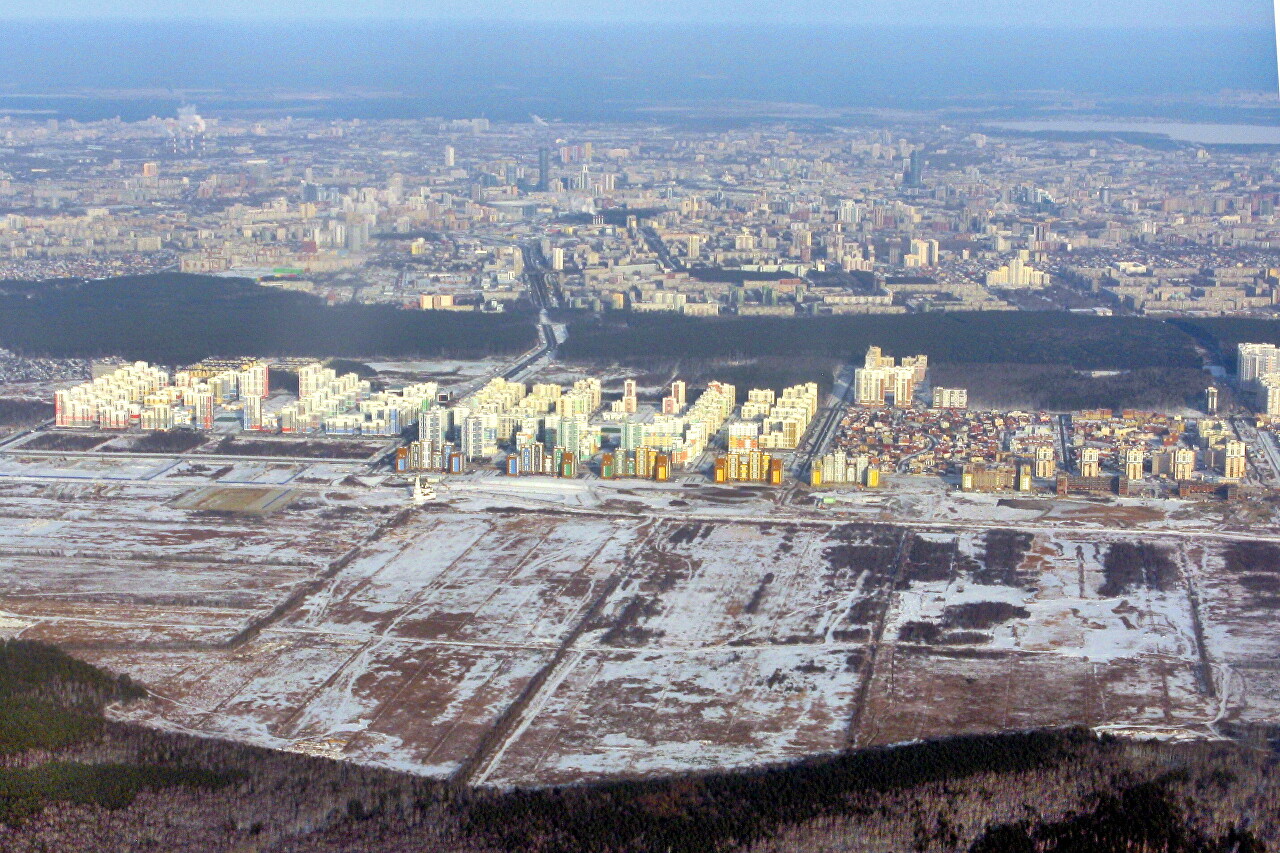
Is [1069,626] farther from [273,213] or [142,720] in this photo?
[273,213]

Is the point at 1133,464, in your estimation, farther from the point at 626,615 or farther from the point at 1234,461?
the point at 626,615

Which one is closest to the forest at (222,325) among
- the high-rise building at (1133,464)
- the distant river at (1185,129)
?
the high-rise building at (1133,464)

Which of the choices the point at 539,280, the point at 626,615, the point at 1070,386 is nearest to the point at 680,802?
the point at 626,615

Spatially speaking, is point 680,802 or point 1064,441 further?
point 1064,441

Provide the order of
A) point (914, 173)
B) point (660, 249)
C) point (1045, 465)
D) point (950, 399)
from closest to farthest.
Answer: point (1045, 465) < point (950, 399) < point (660, 249) < point (914, 173)

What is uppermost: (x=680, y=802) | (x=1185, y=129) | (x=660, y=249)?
(x=1185, y=129)

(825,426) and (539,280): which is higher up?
(539,280)
